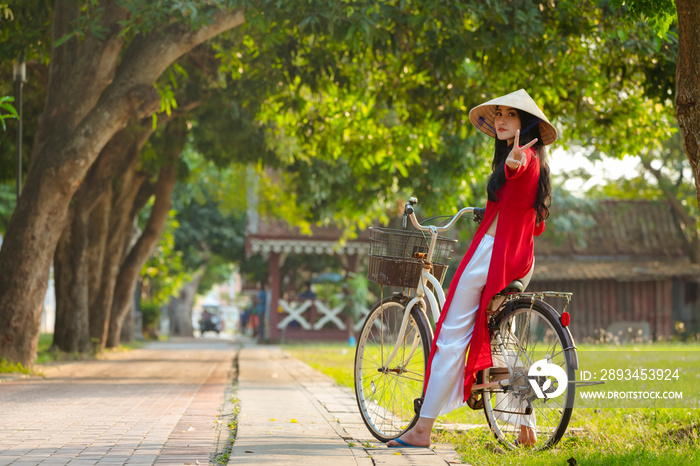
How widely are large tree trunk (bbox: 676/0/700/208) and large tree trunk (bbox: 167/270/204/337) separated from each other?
1614 inches

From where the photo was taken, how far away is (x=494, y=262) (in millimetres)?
4289

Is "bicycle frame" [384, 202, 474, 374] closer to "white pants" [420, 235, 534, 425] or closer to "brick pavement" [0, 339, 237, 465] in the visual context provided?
"white pants" [420, 235, 534, 425]

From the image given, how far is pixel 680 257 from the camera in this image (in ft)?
93.6

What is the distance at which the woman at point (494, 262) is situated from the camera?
14.1ft

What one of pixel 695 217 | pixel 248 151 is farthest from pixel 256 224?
pixel 695 217

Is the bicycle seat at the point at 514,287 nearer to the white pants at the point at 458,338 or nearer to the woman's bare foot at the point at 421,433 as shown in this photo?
the white pants at the point at 458,338

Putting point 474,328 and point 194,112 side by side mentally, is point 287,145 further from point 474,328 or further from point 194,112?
point 474,328

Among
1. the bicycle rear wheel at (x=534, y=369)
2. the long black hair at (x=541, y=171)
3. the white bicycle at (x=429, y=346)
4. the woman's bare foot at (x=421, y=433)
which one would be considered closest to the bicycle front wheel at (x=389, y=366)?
the white bicycle at (x=429, y=346)

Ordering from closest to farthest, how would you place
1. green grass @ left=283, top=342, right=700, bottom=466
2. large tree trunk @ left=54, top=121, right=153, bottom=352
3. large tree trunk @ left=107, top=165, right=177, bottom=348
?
green grass @ left=283, top=342, right=700, bottom=466 → large tree trunk @ left=54, top=121, right=153, bottom=352 → large tree trunk @ left=107, top=165, right=177, bottom=348

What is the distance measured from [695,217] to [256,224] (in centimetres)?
1487

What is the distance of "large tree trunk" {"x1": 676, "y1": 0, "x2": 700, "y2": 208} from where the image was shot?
4645mm

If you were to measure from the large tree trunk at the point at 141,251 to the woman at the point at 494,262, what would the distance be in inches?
521

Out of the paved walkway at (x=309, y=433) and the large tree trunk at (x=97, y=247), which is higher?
the large tree trunk at (x=97, y=247)

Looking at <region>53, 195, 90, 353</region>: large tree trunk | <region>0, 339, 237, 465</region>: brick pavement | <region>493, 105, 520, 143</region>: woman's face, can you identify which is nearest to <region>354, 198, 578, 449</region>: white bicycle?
<region>493, 105, 520, 143</region>: woman's face
